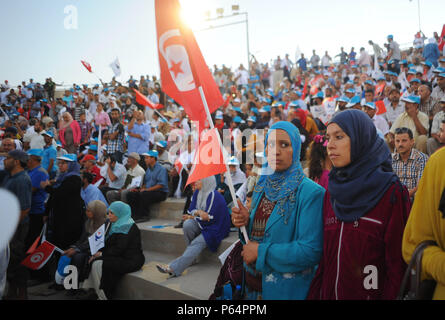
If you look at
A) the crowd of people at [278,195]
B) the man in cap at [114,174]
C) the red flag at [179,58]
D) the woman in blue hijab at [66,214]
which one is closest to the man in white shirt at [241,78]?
the crowd of people at [278,195]

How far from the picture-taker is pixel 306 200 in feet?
7.37

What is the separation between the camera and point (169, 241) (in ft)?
20.3

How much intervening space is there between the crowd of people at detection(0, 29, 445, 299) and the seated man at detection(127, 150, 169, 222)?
1.1 inches

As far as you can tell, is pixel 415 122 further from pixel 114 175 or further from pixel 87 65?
pixel 87 65

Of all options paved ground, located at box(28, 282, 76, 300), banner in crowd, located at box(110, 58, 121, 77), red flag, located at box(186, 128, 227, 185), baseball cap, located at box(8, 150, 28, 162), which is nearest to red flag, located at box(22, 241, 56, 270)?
paved ground, located at box(28, 282, 76, 300)

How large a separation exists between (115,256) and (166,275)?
2.67 ft

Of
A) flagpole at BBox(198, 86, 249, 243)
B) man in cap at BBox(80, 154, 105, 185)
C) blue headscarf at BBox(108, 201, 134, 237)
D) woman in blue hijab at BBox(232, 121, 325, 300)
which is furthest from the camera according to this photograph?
man in cap at BBox(80, 154, 105, 185)

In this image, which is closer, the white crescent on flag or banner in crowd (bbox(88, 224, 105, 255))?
the white crescent on flag

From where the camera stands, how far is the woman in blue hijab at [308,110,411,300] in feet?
6.42

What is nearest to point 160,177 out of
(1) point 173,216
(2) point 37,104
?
(1) point 173,216

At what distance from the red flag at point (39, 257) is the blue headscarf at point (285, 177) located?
4228mm

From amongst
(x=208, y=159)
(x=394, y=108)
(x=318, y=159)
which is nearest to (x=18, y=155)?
(x=208, y=159)

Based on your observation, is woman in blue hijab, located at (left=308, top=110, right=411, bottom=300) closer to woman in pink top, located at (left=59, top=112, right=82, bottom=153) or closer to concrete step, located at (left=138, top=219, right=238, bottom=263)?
concrete step, located at (left=138, top=219, right=238, bottom=263)
